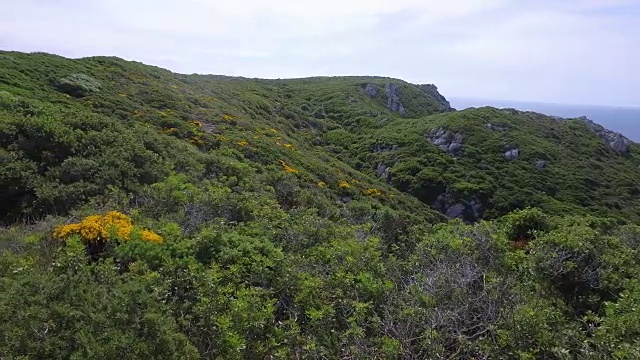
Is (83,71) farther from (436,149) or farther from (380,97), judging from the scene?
(380,97)

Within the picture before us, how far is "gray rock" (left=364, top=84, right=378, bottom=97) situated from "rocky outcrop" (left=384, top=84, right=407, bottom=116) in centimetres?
269

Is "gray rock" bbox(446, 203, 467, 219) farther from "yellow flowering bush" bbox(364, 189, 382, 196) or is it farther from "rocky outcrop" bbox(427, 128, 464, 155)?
"rocky outcrop" bbox(427, 128, 464, 155)

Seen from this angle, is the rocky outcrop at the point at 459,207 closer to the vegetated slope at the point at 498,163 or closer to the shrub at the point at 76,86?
the vegetated slope at the point at 498,163

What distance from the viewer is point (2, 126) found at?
13.4 metres

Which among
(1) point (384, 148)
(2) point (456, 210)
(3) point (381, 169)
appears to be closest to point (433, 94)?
(1) point (384, 148)

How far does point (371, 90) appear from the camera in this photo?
91375 millimetres

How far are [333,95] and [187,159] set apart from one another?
6736 centimetres

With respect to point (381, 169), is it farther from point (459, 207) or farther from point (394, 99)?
point (394, 99)

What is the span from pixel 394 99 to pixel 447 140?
119 feet

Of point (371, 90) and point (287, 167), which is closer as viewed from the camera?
point (287, 167)

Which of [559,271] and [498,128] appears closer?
[559,271]

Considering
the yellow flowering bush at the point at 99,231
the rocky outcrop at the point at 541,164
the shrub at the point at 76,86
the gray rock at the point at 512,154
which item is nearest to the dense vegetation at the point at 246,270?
the yellow flowering bush at the point at 99,231

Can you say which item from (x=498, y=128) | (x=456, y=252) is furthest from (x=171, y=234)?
(x=498, y=128)

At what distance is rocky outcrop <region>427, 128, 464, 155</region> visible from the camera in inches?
2140
